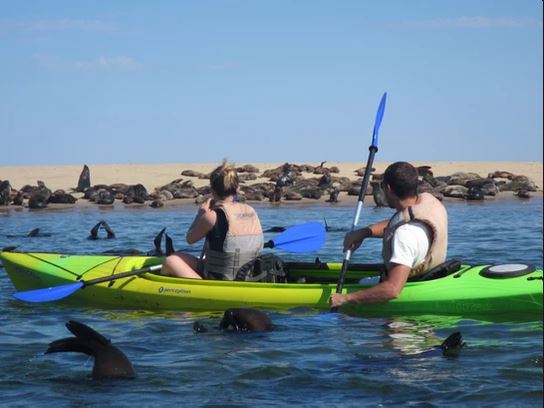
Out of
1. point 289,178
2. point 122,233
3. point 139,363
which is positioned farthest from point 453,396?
point 289,178

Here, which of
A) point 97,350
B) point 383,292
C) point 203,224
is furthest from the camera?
point 203,224

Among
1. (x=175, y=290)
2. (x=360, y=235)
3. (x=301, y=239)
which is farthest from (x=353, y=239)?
(x=301, y=239)

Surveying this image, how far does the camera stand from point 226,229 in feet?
25.8

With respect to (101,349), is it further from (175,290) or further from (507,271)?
(507,271)

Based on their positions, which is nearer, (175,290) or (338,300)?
(338,300)

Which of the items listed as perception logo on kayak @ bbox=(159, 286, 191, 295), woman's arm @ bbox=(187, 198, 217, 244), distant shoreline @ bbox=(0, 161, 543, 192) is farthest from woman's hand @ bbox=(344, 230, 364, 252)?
distant shoreline @ bbox=(0, 161, 543, 192)

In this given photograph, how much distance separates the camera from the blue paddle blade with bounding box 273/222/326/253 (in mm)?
9086

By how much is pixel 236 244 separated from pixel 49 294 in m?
1.64

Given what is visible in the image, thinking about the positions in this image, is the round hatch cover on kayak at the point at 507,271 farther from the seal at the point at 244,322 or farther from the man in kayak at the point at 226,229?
the man in kayak at the point at 226,229

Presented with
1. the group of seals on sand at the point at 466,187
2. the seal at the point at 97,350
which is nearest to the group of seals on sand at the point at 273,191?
the group of seals on sand at the point at 466,187

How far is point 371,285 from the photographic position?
295 inches

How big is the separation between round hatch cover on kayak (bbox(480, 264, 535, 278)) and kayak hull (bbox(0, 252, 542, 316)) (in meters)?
0.03

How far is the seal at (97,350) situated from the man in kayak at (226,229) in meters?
2.16

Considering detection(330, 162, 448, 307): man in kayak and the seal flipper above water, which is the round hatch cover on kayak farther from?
the seal flipper above water
